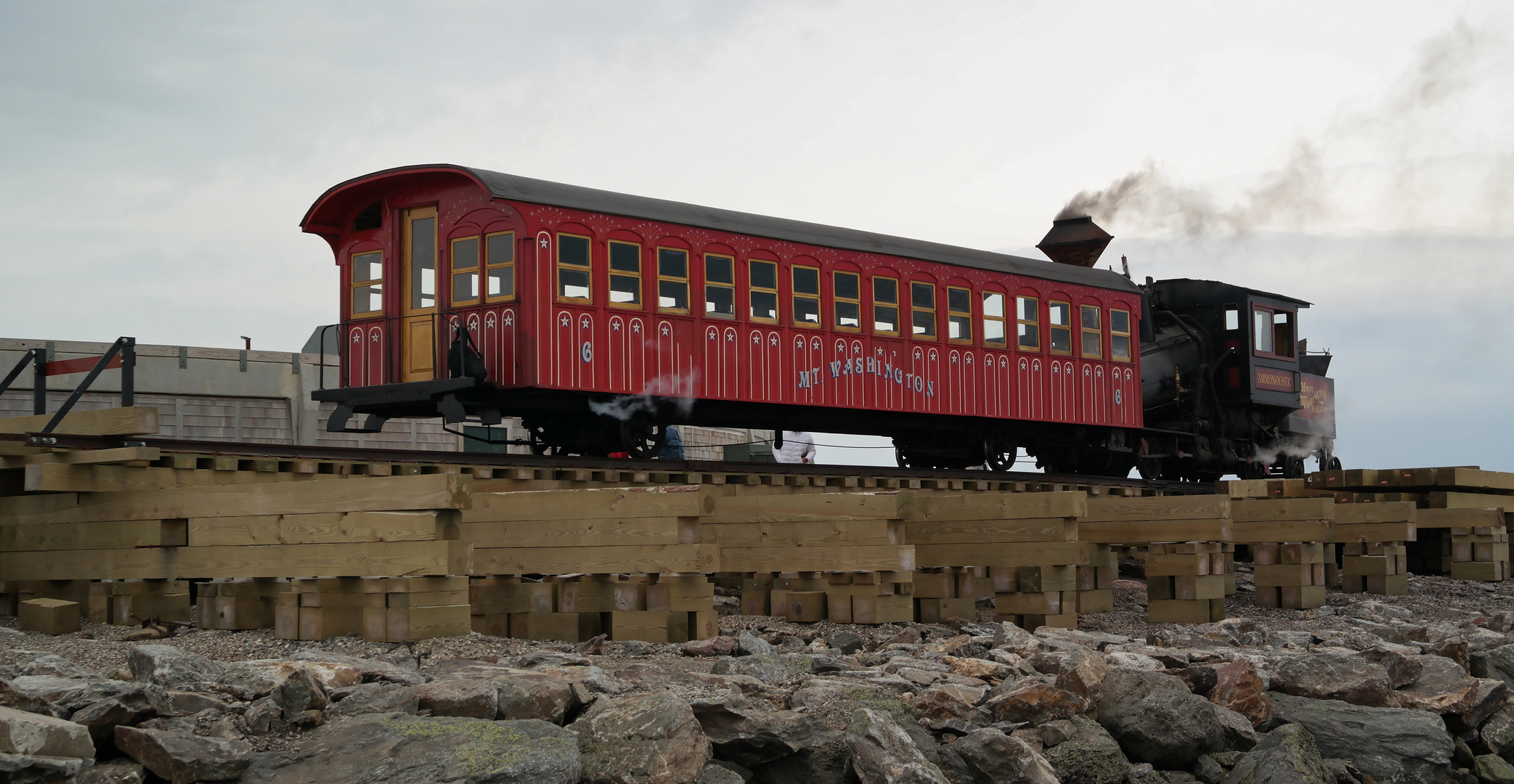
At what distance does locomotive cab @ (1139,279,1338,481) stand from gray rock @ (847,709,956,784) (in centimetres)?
1611

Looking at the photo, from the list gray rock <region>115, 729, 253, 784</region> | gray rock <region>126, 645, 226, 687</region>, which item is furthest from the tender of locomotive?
gray rock <region>115, 729, 253, 784</region>

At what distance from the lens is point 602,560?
943 centimetres

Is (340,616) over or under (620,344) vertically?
under

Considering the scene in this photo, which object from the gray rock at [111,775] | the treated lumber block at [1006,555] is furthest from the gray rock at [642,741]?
the treated lumber block at [1006,555]

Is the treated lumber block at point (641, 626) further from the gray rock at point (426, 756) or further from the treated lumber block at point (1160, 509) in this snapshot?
the treated lumber block at point (1160, 509)

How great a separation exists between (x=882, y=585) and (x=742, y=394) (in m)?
5.68

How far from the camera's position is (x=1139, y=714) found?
751 cm

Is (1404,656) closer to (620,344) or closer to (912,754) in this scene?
(912,754)

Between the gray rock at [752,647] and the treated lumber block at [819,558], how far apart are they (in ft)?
4.31

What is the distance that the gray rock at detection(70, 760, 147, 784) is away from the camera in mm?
5539

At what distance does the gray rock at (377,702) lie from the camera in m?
6.33

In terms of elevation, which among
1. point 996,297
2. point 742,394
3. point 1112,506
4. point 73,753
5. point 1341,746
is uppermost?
point 996,297

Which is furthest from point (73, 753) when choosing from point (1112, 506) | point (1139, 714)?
point (1112, 506)

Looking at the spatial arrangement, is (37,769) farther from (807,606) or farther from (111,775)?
(807,606)
